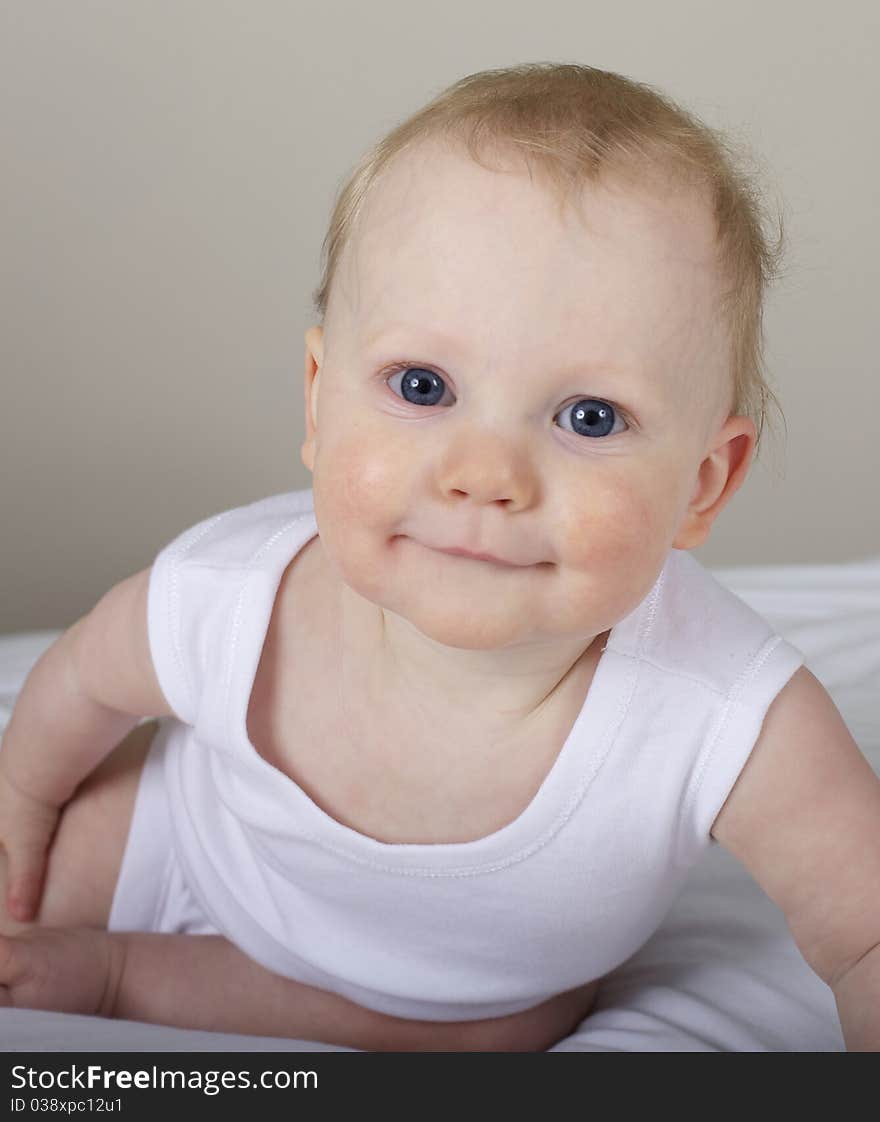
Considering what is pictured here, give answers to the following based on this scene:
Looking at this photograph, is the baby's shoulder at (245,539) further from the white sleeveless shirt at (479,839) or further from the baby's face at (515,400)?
the baby's face at (515,400)

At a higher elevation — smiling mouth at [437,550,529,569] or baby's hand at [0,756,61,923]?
smiling mouth at [437,550,529,569]

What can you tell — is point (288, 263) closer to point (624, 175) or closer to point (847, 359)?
point (847, 359)

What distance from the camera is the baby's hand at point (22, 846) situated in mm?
1283

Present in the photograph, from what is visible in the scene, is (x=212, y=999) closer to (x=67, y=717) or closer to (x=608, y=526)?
(x=67, y=717)

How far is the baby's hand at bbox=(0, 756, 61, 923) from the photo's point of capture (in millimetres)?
1283

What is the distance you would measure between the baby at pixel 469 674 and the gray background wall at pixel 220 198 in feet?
3.72

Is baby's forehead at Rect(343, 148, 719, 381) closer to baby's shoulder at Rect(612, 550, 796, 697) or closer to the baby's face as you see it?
the baby's face

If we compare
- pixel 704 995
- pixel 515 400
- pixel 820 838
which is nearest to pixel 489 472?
pixel 515 400

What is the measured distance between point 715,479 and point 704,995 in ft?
1.37

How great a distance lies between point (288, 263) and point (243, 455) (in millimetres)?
328

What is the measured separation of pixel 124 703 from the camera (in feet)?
4.05

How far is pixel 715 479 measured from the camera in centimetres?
101

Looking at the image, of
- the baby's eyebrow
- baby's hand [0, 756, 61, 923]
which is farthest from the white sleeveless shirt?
the baby's eyebrow

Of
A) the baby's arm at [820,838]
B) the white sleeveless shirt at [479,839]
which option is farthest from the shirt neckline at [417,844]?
the baby's arm at [820,838]
